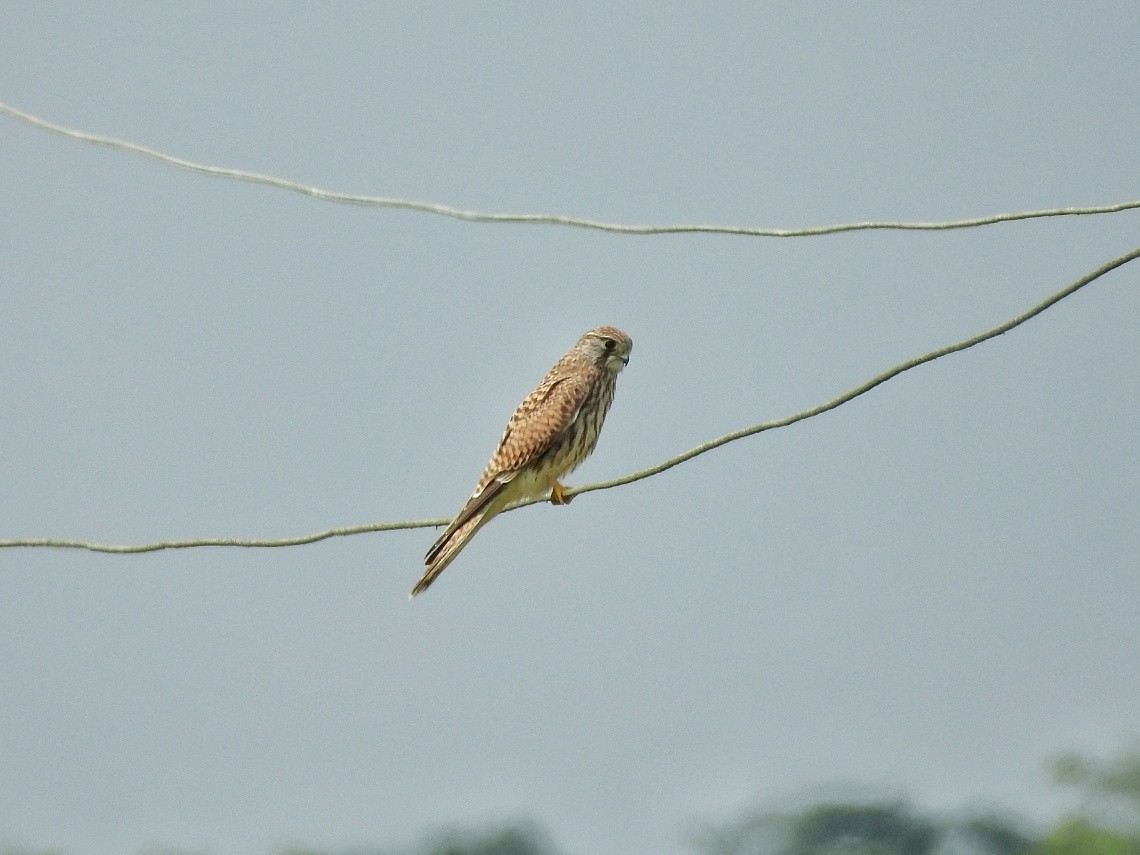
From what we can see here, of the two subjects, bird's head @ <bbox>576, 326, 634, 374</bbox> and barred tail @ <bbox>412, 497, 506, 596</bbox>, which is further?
bird's head @ <bbox>576, 326, 634, 374</bbox>

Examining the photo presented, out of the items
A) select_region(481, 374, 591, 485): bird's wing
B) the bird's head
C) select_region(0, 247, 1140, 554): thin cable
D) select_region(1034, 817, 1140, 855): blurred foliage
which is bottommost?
select_region(0, 247, 1140, 554): thin cable

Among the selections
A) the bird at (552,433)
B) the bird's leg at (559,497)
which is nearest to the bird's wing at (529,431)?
the bird at (552,433)

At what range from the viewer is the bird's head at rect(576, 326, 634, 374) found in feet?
20.7

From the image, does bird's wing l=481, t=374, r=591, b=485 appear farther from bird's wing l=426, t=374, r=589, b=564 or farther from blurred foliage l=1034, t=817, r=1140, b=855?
blurred foliage l=1034, t=817, r=1140, b=855

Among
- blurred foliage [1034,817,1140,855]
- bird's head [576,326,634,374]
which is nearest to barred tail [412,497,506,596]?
bird's head [576,326,634,374]

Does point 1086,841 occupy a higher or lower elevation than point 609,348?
higher

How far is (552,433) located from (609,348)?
549 millimetres

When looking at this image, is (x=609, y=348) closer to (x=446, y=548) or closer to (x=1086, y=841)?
(x=446, y=548)

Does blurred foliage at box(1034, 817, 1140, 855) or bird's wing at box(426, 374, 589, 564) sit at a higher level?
blurred foliage at box(1034, 817, 1140, 855)

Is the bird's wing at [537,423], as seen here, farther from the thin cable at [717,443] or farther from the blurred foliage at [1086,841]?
the blurred foliage at [1086,841]

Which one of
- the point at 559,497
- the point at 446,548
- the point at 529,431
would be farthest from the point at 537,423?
the point at 446,548

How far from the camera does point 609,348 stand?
20.8ft

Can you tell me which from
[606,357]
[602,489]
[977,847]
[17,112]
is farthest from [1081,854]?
[17,112]

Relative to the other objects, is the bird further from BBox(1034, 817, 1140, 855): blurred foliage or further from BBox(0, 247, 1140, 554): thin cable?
BBox(1034, 817, 1140, 855): blurred foliage
